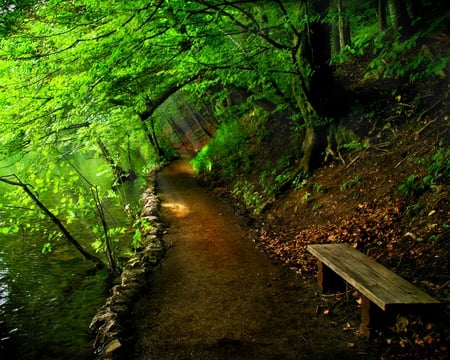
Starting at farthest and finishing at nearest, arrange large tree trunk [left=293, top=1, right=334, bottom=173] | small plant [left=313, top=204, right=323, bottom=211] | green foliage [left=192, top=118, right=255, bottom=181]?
green foliage [left=192, top=118, right=255, bottom=181] < large tree trunk [left=293, top=1, right=334, bottom=173] < small plant [left=313, top=204, right=323, bottom=211]

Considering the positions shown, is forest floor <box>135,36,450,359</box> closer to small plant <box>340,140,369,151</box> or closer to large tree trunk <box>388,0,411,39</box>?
small plant <box>340,140,369,151</box>

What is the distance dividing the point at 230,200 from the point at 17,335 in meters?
7.84

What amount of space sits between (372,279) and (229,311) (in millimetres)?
2202

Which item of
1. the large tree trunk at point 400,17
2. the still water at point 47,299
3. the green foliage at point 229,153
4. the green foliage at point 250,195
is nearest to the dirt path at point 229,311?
the still water at point 47,299

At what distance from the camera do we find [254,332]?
4637 millimetres

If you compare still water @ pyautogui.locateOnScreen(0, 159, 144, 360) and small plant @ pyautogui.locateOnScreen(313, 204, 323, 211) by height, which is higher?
still water @ pyautogui.locateOnScreen(0, 159, 144, 360)

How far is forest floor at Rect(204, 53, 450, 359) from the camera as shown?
4352mm

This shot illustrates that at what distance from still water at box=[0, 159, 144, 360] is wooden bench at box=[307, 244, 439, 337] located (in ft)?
12.2

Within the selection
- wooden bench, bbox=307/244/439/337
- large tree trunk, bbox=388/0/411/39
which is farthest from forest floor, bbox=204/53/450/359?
large tree trunk, bbox=388/0/411/39

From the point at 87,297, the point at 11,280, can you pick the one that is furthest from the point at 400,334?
the point at 11,280

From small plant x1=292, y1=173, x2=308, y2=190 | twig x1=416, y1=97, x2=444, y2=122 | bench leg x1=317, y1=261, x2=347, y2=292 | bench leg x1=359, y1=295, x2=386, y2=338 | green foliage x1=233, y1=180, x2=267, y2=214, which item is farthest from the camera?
green foliage x1=233, y1=180, x2=267, y2=214

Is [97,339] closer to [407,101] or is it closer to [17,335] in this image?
[17,335]

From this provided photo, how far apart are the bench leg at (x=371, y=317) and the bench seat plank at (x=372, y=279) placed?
0.27 m

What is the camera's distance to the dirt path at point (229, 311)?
428 centimetres
